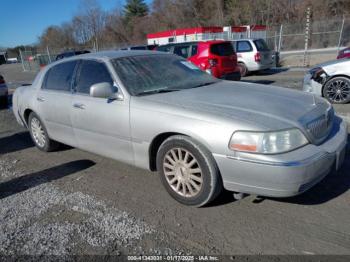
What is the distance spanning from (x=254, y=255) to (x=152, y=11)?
7276 centimetres

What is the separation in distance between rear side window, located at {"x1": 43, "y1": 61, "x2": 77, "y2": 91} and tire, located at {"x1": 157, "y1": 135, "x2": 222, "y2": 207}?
6.50 ft

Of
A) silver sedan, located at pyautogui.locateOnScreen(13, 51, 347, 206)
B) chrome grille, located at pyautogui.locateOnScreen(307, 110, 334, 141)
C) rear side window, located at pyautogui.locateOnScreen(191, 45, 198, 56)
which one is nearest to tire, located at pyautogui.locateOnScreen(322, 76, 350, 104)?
silver sedan, located at pyautogui.locateOnScreen(13, 51, 347, 206)

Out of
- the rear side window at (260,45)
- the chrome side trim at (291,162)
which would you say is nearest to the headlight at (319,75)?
the chrome side trim at (291,162)

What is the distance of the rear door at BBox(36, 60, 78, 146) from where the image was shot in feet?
14.2

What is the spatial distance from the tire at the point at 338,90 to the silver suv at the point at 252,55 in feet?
23.5

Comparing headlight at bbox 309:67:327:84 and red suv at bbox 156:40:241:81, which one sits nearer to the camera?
headlight at bbox 309:67:327:84

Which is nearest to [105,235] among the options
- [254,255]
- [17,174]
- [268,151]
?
[254,255]

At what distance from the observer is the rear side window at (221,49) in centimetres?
1062

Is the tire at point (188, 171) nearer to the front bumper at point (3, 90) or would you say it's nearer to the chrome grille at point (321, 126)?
the chrome grille at point (321, 126)

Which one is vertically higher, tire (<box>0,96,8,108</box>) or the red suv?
the red suv

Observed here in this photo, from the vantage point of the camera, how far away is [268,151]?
8.54 ft

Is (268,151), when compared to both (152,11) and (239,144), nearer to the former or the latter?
(239,144)

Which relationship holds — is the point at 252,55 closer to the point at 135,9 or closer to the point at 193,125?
→ the point at 193,125

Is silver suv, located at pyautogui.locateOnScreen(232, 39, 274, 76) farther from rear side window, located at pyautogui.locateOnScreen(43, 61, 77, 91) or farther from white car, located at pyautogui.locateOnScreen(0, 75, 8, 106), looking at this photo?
rear side window, located at pyautogui.locateOnScreen(43, 61, 77, 91)
